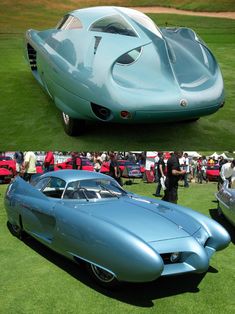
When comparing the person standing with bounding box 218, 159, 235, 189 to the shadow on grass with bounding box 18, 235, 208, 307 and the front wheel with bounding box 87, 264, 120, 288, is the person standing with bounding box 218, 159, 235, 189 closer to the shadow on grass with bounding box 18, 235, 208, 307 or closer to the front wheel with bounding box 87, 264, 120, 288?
the shadow on grass with bounding box 18, 235, 208, 307

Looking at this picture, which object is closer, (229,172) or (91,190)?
(91,190)

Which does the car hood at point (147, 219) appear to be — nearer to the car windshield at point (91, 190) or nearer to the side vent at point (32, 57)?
the car windshield at point (91, 190)

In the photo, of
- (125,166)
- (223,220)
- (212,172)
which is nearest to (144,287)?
(223,220)

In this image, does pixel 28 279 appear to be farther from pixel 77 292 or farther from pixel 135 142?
pixel 135 142

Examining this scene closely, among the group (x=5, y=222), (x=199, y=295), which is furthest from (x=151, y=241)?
(x=5, y=222)

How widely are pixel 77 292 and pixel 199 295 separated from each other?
0.95 metres

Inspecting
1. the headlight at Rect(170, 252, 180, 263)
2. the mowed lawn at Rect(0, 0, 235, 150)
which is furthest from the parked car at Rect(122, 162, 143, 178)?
the headlight at Rect(170, 252, 180, 263)

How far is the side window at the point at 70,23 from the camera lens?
5406 mm

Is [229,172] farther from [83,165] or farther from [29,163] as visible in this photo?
[83,165]

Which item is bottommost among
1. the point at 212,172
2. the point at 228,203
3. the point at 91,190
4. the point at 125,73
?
the point at 212,172

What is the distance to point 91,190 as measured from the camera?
4129 mm

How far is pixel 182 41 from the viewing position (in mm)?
5594

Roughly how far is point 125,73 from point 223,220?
8.64 ft

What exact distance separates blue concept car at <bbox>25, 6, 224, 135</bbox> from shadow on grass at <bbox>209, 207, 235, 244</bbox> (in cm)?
157
